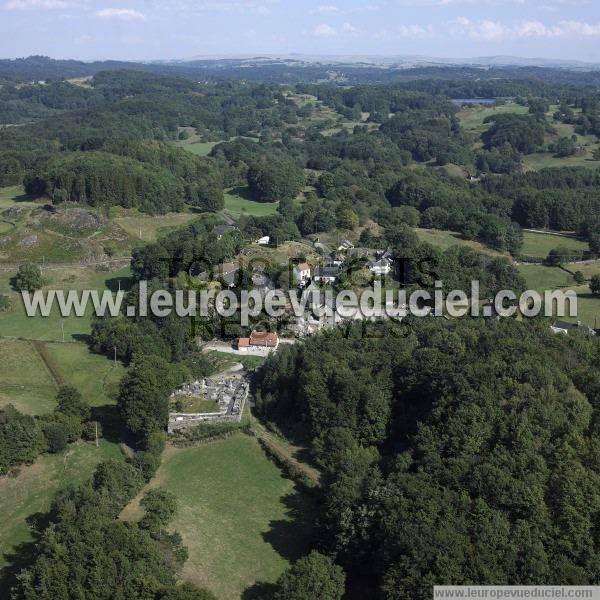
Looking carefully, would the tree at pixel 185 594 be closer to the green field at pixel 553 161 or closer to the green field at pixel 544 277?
the green field at pixel 544 277

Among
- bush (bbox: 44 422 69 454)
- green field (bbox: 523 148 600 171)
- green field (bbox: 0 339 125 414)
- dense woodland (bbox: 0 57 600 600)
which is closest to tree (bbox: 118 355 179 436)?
dense woodland (bbox: 0 57 600 600)

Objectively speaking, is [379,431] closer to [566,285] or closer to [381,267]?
[381,267]

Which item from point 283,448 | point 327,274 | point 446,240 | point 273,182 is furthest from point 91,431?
point 273,182

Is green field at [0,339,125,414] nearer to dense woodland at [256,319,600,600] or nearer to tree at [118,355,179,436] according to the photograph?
tree at [118,355,179,436]

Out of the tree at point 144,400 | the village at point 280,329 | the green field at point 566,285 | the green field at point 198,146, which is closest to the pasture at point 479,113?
the green field at point 198,146

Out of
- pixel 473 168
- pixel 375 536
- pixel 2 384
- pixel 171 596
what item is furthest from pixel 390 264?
pixel 473 168

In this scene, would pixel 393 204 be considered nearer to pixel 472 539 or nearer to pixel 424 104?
pixel 472 539
